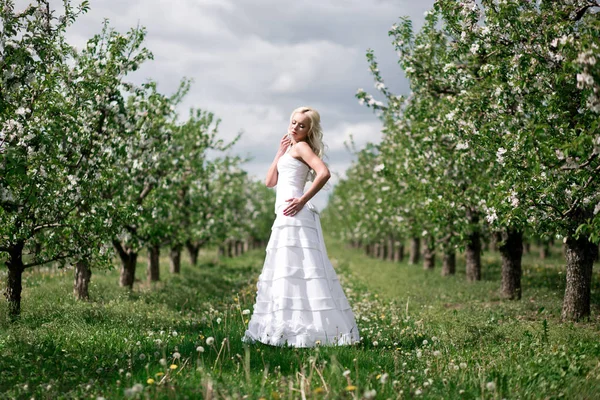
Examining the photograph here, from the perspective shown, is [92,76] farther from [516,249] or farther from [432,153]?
[516,249]

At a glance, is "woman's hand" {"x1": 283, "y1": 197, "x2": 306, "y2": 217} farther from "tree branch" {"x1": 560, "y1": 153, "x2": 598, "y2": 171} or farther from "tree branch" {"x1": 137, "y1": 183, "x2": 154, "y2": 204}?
"tree branch" {"x1": 137, "y1": 183, "x2": 154, "y2": 204}

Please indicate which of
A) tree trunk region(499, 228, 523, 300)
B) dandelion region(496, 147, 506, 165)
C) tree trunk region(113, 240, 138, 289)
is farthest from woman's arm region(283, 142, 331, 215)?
tree trunk region(113, 240, 138, 289)

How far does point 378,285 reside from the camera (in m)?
20.2

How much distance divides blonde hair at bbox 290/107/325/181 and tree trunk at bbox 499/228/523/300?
8.73m

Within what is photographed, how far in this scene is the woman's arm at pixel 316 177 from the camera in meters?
7.62

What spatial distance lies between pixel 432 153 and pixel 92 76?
33.1ft

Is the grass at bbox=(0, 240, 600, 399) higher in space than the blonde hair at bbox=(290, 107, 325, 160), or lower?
lower

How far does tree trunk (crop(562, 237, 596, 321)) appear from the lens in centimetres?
1098

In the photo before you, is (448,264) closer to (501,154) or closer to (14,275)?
(501,154)

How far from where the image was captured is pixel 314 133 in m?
8.11

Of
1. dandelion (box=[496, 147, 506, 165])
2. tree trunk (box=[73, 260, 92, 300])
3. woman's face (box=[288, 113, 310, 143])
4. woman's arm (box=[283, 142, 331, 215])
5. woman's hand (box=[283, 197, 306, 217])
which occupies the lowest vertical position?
tree trunk (box=[73, 260, 92, 300])

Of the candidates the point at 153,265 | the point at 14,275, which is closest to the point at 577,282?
the point at 14,275

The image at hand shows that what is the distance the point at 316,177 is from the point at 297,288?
1.71 metres

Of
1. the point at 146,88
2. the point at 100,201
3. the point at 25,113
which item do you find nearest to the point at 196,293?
the point at 100,201
